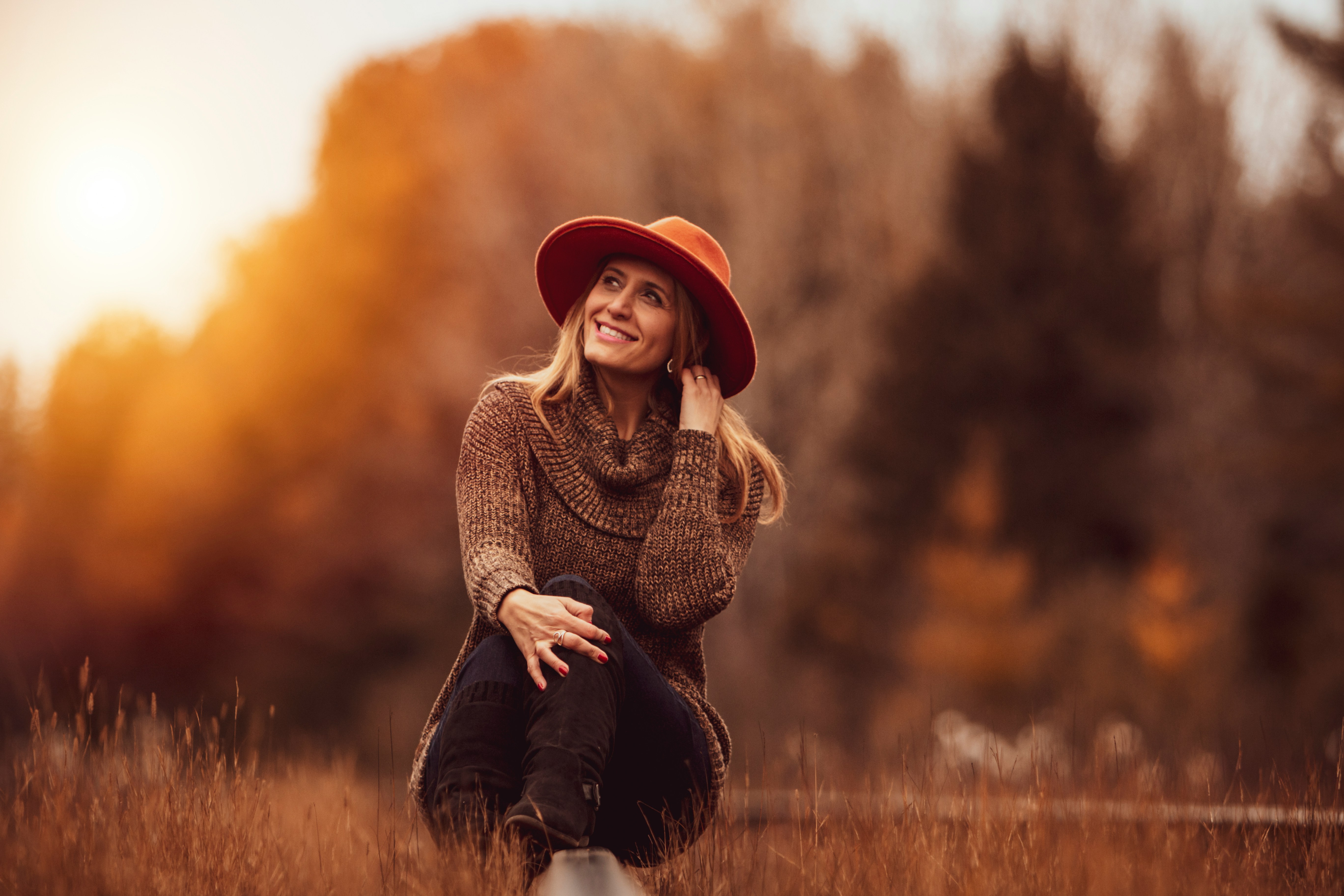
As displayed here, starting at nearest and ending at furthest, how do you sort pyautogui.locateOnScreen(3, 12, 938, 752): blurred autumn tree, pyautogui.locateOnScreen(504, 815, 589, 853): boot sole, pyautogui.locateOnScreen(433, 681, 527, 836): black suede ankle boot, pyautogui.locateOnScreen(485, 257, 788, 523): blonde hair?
1. pyautogui.locateOnScreen(504, 815, 589, 853): boot sole
2. pyautogui.locateOnScreen(433, 681, 527, 836): black suede ankle boot
3. pyautogui.locateOnScreen(485, 257, 788, 523): blonde hair
4. pyautogui.locateOnScreen(3, 12, 938, 752): blurred autumn tree

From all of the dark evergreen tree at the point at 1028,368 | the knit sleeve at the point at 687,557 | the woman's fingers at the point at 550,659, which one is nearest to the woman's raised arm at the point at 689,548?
the knit sleeve at the point at 687,557

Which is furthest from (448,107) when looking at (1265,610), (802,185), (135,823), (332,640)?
(135,823)

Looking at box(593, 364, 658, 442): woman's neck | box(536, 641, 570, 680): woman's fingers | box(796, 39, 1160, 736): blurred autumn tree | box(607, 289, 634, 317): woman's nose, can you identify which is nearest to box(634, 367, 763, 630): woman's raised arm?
box(593, 364, 658, 442): woman's neck

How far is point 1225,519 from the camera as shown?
14773mm

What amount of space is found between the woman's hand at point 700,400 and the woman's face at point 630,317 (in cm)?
9

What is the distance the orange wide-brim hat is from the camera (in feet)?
8.37

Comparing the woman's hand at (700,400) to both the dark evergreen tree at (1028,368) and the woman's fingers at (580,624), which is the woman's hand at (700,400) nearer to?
the woman's fingers at (580,624)

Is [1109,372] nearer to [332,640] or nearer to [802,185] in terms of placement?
Answer: [802,185]

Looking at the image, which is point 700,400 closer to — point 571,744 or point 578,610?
point 578,610

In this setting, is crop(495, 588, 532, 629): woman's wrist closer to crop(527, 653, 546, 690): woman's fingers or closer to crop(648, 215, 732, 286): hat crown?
crop(527, 653, 546, 690): woman's fingers

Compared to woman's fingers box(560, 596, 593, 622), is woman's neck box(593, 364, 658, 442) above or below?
above

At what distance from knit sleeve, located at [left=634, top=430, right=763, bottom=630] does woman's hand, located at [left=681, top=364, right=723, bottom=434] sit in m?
0.07

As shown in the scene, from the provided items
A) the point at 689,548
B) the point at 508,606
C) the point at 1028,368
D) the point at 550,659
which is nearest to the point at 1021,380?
the point at 1028,368

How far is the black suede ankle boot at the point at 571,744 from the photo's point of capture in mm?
1782
